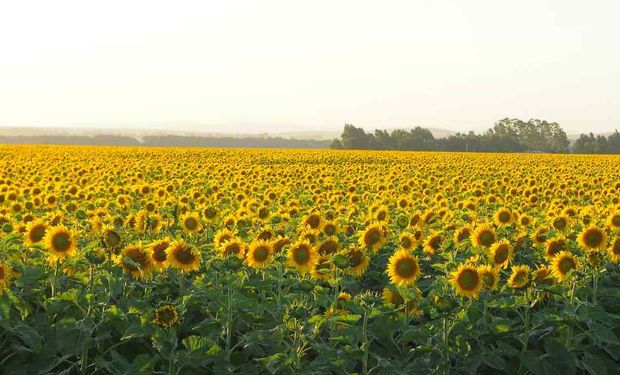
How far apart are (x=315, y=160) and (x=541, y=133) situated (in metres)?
97.7

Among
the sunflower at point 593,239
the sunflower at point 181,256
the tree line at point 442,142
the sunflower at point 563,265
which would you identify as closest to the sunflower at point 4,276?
the sunflower at point 181,256

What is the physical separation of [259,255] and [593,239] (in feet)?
11.3

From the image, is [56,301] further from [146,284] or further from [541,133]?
[541,133]

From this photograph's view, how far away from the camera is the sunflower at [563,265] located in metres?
6.27

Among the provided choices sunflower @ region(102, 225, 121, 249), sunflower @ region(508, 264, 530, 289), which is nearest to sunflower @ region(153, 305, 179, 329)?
sunflower @ region(102, 225, 121, 249)

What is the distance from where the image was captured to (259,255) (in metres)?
6.30

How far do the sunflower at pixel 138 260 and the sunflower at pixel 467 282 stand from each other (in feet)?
8.24

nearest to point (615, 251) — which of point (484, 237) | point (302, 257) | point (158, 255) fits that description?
point (484, 237)

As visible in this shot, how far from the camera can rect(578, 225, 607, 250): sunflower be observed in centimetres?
711

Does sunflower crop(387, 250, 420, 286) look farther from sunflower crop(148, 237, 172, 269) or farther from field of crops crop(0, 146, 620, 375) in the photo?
sunflower crop(148, 237, 172, 269)

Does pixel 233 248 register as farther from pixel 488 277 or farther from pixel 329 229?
pixel 488 277

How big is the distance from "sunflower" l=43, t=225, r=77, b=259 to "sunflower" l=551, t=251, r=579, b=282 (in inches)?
166

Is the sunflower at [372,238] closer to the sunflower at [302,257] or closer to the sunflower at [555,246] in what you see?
the sunflower at [302,257]

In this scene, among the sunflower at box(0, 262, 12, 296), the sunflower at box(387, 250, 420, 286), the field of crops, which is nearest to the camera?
the field of crops
